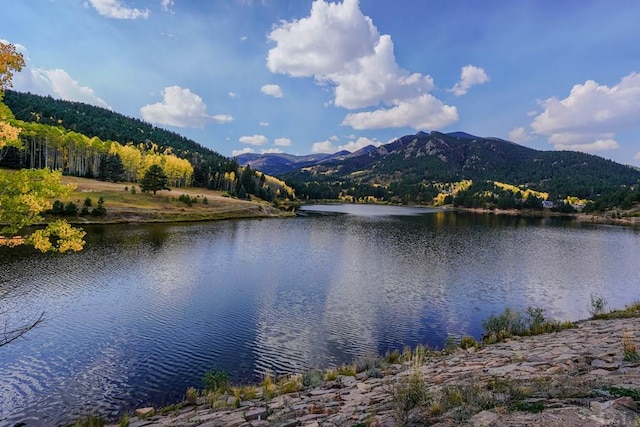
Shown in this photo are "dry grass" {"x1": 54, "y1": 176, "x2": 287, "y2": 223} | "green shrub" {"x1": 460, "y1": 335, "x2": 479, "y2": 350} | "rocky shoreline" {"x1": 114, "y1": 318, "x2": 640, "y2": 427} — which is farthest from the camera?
"dry grass" {"x1": 54, "y1": 176, "x2": 287, "y2": 223}

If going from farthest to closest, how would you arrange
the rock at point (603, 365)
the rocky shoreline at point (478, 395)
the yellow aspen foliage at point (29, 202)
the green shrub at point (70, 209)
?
the green shrub at point (70, 209) → the yellow aspen foliage at point (29, 202) → the rock at point (603, 365) → the rocky shoreline at point (478, 395)

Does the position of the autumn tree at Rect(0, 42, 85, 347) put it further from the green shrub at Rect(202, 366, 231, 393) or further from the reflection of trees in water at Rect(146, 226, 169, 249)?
the reflection of trees in water at Rect(146, 226, 169, 249)

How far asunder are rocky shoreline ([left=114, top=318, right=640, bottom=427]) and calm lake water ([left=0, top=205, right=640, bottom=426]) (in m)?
6.47

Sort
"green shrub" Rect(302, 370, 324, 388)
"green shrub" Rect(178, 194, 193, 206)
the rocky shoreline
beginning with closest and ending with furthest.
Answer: the rocky shoreline < "green shrub" Rect(302, 370, 324, 388) < "green shrub" Rect(178, 194, 193, 206)

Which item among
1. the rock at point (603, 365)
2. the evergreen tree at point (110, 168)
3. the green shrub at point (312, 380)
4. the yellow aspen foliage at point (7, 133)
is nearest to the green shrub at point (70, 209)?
the evergreen tree at point (110, 168)

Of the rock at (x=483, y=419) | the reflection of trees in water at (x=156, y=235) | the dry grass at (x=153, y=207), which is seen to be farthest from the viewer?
the dry grass at (x=153, y=207)

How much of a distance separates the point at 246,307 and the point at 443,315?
62.0 ft

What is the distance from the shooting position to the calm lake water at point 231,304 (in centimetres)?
2177

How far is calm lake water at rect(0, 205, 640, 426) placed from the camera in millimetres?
21766

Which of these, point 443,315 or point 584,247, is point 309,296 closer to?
point 443,315

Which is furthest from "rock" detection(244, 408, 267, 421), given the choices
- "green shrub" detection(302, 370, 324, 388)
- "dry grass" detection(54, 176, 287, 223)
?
"dry grass" detection(54, 176, 287, 223)

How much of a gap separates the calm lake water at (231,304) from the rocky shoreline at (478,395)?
6.47 meters

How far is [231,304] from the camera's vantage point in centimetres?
3578

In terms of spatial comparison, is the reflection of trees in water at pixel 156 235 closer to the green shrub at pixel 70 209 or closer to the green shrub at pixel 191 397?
the green shrub at pixel 70 209
